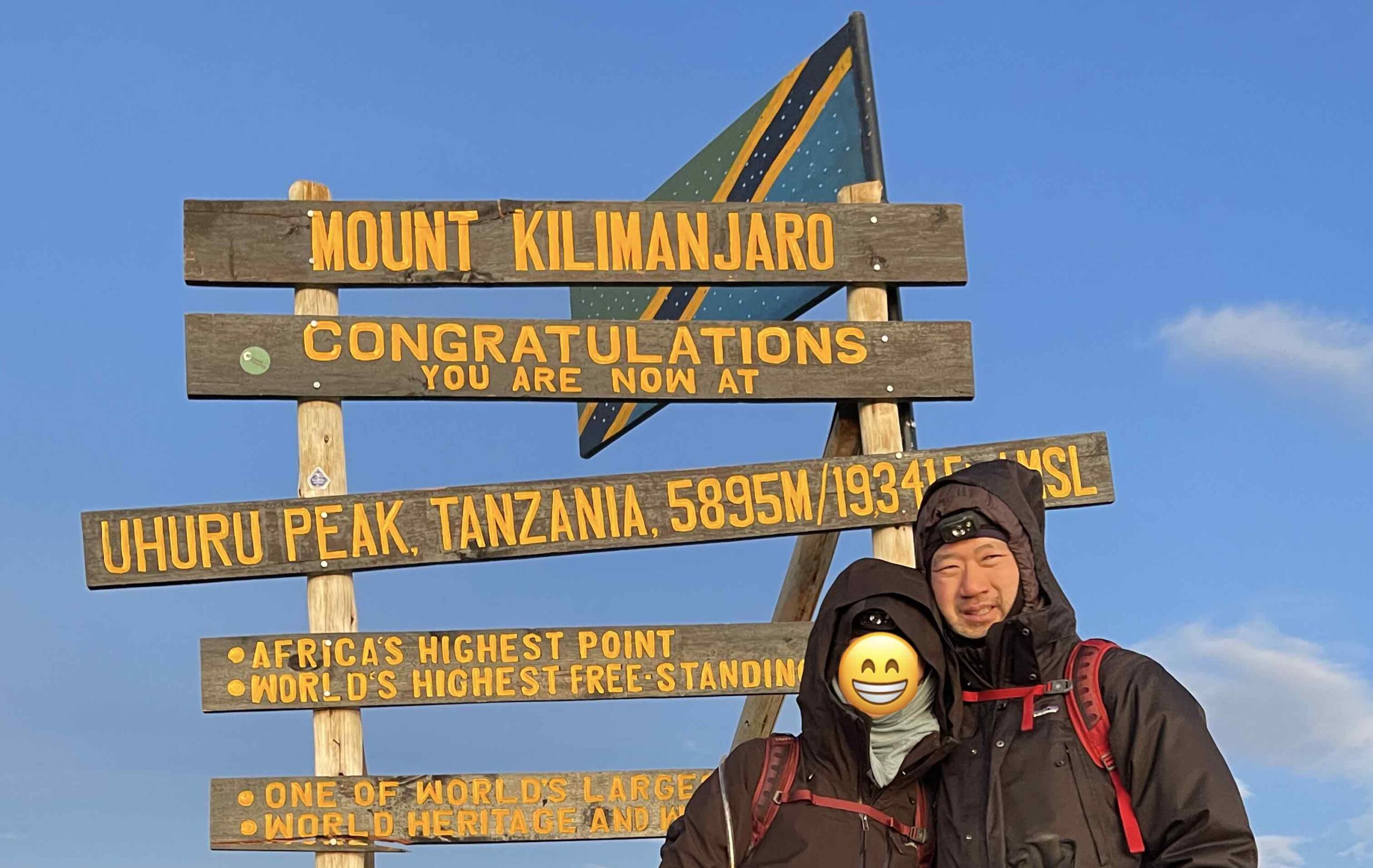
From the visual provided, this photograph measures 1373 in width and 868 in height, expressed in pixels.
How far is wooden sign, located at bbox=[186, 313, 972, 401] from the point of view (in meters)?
8.36

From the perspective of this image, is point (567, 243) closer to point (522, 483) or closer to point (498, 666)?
point (522, 483)

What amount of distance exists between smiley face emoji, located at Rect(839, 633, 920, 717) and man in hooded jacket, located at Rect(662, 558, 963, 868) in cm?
3

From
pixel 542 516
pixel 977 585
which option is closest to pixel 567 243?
pixel 542 516

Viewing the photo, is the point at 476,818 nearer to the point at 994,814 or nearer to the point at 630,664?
the point at 630,664

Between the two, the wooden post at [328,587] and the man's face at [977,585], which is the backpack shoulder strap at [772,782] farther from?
the wooden post at [328,587]

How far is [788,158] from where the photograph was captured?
993 cm

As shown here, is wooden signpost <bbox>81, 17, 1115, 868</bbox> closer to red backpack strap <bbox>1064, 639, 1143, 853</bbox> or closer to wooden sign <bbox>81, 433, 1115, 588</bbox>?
wooden sign <bbox>81, 433, 1115, 588</bbox>

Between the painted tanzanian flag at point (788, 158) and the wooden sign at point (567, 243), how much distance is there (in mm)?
371

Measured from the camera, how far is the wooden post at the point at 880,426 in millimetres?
8711

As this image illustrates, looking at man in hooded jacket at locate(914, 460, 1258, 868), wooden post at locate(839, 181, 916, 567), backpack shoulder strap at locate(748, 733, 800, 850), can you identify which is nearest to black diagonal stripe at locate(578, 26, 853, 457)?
wooden post at locate(839, 181, 916, 567)

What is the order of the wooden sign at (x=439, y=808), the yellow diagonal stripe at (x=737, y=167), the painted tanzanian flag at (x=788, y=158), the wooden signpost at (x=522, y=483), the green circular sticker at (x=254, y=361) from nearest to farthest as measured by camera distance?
the wooden sign at (x=439, y=808), the wooden signpost at (x=522, y=483), the green circular sticker at (x=254, y=361), the painted tanzanian flag at (x=788, y=158), the yellow diagonal stripe at (x=737, y=167)

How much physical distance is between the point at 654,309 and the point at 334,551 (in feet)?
14.5

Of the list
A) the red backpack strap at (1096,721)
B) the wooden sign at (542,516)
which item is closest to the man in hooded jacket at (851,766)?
the red backpack strap at (1096,721)

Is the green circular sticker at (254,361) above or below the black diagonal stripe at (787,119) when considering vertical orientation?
below
